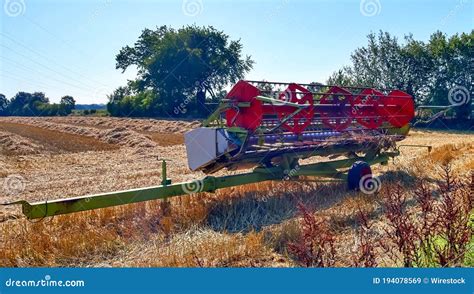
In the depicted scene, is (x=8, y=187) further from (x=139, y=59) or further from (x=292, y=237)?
(x=139, y=59)

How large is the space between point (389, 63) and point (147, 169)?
84.9 feet

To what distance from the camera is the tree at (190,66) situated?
125 ft

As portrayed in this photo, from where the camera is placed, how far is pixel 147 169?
9.41 meters

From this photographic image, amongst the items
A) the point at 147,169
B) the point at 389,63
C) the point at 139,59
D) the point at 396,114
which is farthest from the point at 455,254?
the point at 139,59

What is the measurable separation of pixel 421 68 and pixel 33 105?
67.3 metres

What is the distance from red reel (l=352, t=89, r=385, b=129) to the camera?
693 cm

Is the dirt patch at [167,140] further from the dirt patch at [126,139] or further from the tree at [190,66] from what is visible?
the tree at [190,66]

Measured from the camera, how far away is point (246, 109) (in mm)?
5316

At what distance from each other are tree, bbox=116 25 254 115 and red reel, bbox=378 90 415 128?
3022 cm

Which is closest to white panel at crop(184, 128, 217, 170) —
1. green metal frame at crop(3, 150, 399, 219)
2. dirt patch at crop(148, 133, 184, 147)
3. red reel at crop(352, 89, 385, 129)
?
green metal frame at crop(3, 150, 399, 219)

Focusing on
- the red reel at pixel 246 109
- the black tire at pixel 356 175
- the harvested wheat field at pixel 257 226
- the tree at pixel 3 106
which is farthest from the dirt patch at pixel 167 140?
the tree at pixel 3 106

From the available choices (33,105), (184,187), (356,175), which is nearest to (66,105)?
(33,105)

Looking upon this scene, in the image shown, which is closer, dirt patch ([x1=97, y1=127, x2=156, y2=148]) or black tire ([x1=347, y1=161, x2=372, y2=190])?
black tire ([x1=347, y1=161, x2=372, y2=190])

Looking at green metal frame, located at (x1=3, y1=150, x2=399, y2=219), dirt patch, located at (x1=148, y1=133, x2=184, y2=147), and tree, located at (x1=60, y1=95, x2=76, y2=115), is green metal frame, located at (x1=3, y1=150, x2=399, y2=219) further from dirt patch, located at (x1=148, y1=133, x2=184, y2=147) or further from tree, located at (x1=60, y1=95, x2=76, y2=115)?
tree, located at (x1=60, y1=95, x2=76, y2=115)
